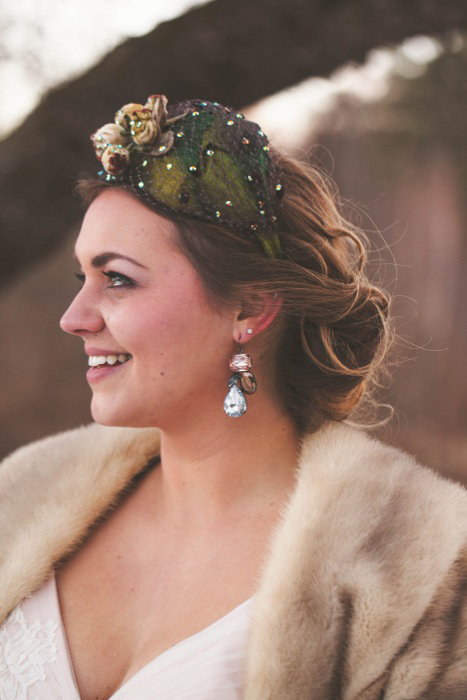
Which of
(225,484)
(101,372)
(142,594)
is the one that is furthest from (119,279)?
(142,594)

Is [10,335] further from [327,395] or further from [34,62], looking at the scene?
[327,395]

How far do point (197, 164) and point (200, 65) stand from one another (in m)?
1.24

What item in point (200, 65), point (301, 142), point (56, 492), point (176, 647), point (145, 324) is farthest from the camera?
point (301, 142)

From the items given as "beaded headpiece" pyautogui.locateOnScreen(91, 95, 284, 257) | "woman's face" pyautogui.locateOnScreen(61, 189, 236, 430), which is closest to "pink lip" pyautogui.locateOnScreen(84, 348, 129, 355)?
"woman's face" pyautogui.locateOnScreen(61, 189, 236, 430)

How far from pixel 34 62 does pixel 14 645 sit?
2663 mm

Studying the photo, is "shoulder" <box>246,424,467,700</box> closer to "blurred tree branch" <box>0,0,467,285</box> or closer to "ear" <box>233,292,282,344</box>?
"ear" <box>233,292,282,344</box>

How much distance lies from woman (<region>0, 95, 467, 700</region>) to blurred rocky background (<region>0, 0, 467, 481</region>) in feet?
0.97

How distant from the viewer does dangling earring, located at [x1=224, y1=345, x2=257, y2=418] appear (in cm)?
203

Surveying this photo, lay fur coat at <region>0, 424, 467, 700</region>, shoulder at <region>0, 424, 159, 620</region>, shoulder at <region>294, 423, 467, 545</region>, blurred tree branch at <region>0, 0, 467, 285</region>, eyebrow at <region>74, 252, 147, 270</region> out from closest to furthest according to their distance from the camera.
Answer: fur coat at <region>0, 424, 467, 700</region>, shoulder at <region>294, 423, 467, 545</region>, eyebrow at <region>74, 252, 147, 270</region>, shoulder at <region>0, 424, 159, 620</region>, blurred tree branch at <region>0, 0, 467, 285</region>

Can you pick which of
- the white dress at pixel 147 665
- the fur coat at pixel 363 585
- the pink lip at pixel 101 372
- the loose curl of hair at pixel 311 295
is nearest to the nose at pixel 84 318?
the pink lip at pixel 101 372

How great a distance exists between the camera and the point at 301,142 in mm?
8242

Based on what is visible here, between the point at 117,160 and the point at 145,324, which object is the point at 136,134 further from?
the point at 145,324

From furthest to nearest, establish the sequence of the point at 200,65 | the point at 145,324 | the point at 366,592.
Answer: the point at 200,65
the point at 145,324
the point at 366,592

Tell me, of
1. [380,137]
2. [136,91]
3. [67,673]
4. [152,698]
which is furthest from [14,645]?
[380,137]
